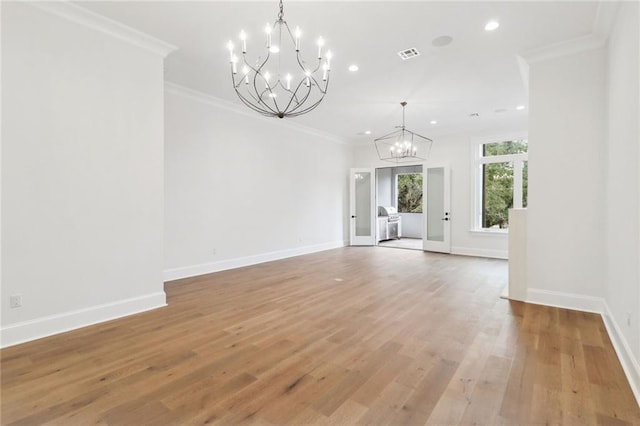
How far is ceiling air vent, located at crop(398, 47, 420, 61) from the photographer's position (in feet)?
12.5

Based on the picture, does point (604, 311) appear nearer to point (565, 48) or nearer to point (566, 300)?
point (566, 300)

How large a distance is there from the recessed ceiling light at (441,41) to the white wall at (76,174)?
133 inches

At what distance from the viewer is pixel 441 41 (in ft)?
11.8

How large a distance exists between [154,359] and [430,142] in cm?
804

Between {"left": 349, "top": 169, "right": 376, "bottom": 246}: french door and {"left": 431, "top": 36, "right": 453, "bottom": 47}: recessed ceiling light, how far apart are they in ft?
18.8

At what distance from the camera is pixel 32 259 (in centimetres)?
285

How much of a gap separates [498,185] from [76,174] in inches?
319

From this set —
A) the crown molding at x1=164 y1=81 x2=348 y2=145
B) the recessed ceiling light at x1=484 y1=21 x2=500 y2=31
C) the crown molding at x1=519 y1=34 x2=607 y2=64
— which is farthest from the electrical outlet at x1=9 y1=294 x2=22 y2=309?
the crown molding at x1=519 y1=34 x2=607 y2=64

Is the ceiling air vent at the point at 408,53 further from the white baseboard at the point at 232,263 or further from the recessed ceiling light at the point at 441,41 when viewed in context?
the white baseboard at the point at 232,263

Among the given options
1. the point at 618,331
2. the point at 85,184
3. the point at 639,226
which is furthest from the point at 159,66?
the point at 618,331

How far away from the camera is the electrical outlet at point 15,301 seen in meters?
2.74

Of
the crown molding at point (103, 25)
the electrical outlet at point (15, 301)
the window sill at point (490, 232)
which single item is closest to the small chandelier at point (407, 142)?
the window sill at point (490, 232)

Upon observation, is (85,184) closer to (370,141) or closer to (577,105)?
(577,105)

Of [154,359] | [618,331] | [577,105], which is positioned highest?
[577,105]
